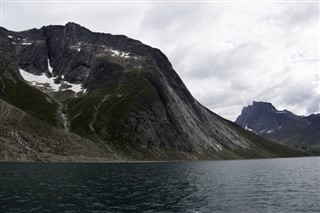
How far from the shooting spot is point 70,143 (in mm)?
171250

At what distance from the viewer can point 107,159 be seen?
175000 mm

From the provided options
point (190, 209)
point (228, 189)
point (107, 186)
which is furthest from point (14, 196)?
point (228, 189)

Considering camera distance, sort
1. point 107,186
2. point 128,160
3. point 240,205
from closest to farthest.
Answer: point 240,205 < point 107,186 < point 128,160

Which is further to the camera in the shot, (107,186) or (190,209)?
(107,186)

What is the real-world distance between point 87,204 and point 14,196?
42.7ft

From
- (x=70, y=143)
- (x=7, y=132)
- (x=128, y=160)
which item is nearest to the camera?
(x=7, y=132)

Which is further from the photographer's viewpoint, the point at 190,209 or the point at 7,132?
the point at 7,132

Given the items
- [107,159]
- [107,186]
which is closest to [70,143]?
[107,159]

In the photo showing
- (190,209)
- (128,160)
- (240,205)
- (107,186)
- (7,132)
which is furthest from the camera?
(128,160)

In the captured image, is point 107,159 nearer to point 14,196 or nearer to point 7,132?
point 7,132

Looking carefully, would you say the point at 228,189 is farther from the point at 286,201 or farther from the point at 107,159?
the point at 107,159

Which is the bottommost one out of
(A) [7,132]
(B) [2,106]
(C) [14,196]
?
(C) [14,196]

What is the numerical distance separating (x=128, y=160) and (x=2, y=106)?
7064cm

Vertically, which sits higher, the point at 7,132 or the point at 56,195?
the point at 7,132
